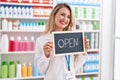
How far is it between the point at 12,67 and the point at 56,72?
1.81 m

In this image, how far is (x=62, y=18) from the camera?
210 cm

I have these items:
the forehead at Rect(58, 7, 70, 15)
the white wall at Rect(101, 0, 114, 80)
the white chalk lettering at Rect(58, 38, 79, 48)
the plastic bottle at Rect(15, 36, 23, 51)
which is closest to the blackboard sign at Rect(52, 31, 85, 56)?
the white chalk lettering at Rect(58, 38, 79, 48)

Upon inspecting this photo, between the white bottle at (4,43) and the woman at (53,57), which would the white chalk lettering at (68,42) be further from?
the white bottle at (4,43)

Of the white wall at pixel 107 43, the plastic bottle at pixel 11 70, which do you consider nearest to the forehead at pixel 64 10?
the plastic bottle at pixel 11 70

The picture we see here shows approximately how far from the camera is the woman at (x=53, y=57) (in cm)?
201

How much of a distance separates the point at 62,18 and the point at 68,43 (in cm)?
26

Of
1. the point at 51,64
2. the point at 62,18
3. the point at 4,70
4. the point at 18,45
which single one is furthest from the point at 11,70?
the point at 62,18

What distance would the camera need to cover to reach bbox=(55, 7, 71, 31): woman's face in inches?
82.7

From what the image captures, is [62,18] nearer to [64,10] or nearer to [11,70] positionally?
[64,10]

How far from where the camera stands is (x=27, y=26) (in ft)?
12.4

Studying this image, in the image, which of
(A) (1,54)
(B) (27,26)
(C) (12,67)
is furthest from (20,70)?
(B) (27,26)

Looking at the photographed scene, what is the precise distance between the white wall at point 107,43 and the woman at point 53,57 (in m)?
2.33

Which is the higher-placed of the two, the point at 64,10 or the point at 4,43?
the point at 64,10

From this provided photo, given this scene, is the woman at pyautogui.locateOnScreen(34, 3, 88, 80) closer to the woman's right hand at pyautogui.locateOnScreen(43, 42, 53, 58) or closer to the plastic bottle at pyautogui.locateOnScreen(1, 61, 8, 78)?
the woman's right hand at pyautogui.locateOnScreen(43, 42, 53, 58)
